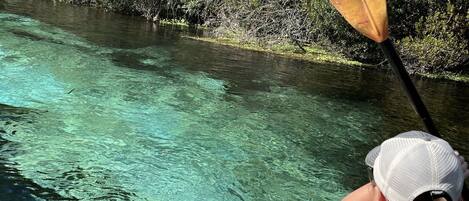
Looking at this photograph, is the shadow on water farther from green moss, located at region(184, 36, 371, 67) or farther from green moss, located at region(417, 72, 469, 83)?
green moss, located at region(417, 72, 469, 83)

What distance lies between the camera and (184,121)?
819 centimetres

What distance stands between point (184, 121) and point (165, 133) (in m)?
0.71

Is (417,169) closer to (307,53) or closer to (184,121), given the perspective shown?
(184,121)

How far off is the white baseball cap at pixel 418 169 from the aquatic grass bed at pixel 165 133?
3.99m

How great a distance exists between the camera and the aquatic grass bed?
19.1ft

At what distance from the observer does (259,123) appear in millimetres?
A: 8617

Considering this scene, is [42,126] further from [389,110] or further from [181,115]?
[389,110]

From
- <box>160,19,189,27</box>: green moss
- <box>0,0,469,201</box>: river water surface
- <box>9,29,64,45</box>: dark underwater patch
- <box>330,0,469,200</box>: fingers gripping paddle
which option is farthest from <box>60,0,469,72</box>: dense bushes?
<box>330,0,469,200</box>: fingers gripping paddle

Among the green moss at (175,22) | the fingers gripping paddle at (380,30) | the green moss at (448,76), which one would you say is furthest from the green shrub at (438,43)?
the fingers gripping paddle at (380,30)

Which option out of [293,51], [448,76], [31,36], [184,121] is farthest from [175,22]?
[184,121]

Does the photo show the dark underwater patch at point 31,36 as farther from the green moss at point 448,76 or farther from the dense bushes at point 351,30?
the green moss at point 448,76

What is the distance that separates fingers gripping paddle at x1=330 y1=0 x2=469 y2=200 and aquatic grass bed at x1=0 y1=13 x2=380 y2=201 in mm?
3467

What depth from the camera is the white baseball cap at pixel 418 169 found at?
64.4 inches

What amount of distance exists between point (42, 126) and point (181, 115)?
7.40 feet
